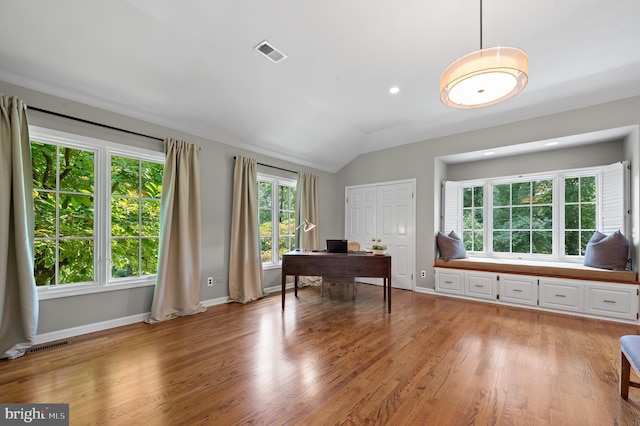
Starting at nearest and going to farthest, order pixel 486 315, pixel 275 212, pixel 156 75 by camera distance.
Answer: pixel 156 75
pixel 486 315
pixel 275 212

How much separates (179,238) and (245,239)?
991 millimetres

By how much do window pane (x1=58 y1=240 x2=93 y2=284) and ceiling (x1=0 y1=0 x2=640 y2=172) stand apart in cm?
156

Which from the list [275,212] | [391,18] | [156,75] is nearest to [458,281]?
[275,212]

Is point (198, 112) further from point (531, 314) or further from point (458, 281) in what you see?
point (531, 314)

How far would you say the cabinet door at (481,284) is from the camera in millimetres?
4195

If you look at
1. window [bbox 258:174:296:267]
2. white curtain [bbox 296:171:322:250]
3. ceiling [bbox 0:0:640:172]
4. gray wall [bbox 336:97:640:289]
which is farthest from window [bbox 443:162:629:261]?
window [bbox 258:174:296:267]

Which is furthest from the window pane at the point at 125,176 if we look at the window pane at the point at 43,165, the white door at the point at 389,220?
the white door at the point at 389,220

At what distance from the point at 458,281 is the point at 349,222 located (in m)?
2.43

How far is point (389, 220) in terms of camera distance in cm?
538

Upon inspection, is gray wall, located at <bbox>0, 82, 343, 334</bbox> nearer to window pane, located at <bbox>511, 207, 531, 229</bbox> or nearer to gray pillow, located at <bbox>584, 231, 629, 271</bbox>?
window pane, located at <bbox>511, 207, 531, 229</bbox>

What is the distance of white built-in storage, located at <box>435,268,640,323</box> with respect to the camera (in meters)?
3.33

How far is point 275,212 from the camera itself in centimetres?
504

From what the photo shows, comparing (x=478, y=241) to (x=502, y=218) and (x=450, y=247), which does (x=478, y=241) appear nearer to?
(x=502, y=218)

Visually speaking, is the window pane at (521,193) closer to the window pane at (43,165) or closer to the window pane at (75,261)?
the window pane at (75,261)
